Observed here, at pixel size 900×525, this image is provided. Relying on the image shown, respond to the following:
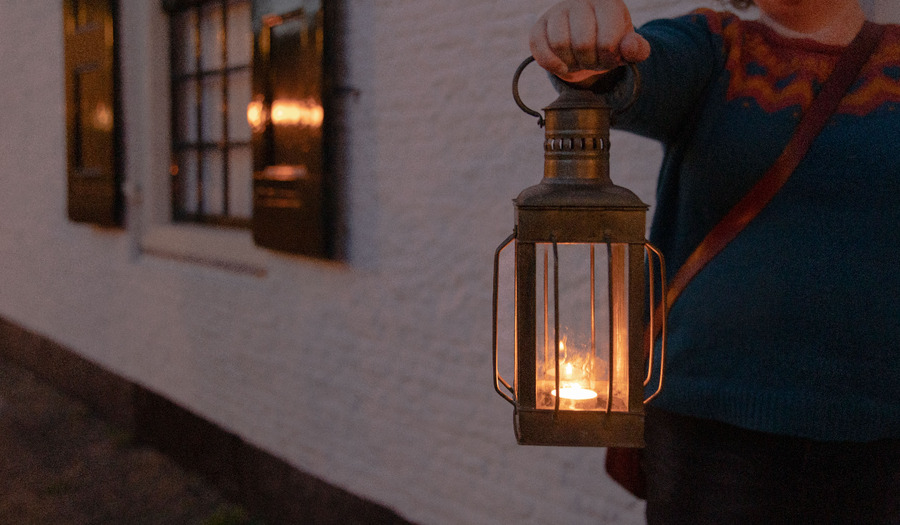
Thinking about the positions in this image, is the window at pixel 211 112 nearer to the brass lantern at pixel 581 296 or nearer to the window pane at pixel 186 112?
the window pane at pixel 186 112

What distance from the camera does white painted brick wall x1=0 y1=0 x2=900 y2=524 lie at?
2455 millimetres

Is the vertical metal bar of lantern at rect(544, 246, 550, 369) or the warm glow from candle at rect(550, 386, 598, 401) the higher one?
the vertical metal bar of lantern at rect(544, 246, 550, 369)

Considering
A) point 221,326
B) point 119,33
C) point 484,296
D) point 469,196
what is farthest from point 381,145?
point 119,33

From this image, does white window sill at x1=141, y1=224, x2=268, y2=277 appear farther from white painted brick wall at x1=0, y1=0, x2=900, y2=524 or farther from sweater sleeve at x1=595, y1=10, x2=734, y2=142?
sweater sleeve at x1=595, y1=10, x2=734, y2=142

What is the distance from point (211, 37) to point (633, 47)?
3.78 m

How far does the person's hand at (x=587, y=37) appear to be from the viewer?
2.96 feet

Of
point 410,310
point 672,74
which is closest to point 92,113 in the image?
point 410,310

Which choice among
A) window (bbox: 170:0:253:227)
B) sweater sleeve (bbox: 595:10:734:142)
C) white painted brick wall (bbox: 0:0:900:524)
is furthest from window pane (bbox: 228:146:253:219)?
sweater sleeve (bbox: 595:10:734:142)

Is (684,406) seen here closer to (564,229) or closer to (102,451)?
(564,229)

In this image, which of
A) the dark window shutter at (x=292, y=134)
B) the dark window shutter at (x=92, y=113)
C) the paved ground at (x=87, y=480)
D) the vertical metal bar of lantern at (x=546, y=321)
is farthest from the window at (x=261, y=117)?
the vertical metal bar of lantern at (x=546, y=321)

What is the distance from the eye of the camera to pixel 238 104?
4117 mm

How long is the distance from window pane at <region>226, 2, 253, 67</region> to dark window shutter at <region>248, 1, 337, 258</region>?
1.95 feet

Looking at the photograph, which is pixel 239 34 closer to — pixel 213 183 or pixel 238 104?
pixel 238 104

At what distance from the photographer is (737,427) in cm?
118
